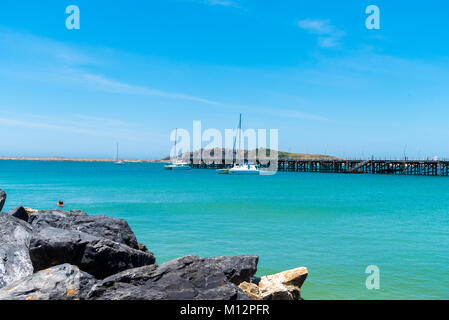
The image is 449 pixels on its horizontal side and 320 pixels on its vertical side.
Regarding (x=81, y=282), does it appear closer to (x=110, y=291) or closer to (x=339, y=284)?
(x=110, y=291)

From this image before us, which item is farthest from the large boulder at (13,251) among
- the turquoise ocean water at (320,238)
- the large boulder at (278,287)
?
the turquoise ocean water at (320,238)

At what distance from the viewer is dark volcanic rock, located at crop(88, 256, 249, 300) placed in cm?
649

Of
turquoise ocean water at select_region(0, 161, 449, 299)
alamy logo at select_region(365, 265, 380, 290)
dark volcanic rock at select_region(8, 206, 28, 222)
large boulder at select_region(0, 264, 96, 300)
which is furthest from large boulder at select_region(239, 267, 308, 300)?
dark volcanic rock at select_region(8, 206, 28, 222)

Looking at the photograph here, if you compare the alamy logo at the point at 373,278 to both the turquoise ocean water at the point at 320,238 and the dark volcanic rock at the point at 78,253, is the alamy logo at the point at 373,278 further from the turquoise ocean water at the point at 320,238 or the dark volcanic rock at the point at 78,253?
the dark volcanic rock at the point at 78,253

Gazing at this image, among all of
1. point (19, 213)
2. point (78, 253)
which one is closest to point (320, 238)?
point (19, 213)

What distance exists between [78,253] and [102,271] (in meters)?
0.67

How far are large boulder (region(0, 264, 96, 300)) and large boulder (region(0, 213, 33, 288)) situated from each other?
6.27 feet

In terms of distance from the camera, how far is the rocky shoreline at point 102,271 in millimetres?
6523

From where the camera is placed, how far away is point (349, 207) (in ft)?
124

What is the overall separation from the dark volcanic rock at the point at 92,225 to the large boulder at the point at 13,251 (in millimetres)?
1243

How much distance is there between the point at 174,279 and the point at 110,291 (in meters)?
1.12

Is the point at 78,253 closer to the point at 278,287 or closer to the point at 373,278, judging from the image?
the point at 278,287
